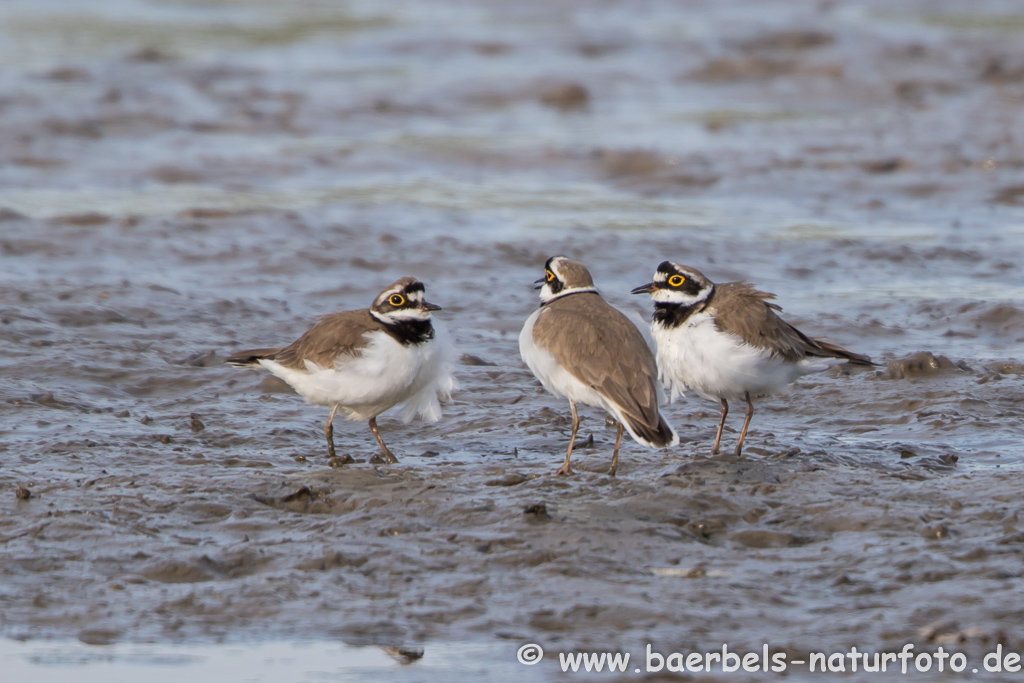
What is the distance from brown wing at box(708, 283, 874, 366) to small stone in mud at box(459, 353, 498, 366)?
2.24m

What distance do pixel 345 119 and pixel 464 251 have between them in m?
6.14

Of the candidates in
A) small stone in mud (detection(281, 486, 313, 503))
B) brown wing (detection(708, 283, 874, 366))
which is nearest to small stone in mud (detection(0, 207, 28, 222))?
small stone in mud (detection(281, 486, 313, 503))

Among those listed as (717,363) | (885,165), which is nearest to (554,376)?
(717,363)

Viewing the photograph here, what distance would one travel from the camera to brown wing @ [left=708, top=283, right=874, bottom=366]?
7.57 meters

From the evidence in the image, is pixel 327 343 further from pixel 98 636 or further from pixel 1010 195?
pixel 1010 195

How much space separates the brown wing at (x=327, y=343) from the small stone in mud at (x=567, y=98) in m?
11.2

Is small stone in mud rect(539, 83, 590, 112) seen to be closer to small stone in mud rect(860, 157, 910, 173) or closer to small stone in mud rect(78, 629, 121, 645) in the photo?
small stone in mud rect(860, 157, 910, 173)

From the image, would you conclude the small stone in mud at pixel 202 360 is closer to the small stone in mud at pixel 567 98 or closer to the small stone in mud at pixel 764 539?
the small stone in mud at pixel 764 539

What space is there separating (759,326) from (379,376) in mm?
2149

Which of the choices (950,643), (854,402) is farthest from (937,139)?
(950,643)

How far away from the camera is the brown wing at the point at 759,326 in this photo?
7566 millimetres

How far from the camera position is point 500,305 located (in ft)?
36.5

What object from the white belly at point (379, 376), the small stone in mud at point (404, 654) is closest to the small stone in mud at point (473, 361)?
the white belly at point (379, 376)

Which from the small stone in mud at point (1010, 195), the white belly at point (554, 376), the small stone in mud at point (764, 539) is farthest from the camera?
the small stone in mud at point (1010, 195)
